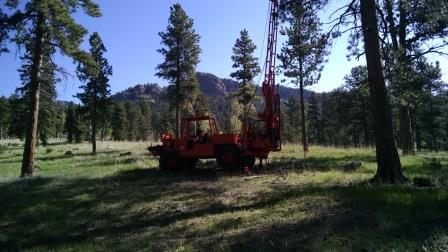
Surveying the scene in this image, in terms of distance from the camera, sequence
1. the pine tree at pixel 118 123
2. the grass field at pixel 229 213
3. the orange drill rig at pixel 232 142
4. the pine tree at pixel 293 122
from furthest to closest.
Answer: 1. the pine tree at pixel 118 123
2. the pine tree at pixel 293 122
3. the orange drill rig at pixel 232 142
4. the grass field at pixel 229 213

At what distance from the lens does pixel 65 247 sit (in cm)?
896

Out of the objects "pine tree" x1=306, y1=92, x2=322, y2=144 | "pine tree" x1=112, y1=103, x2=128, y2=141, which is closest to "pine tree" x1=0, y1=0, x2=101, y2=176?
"pine tree" x1=306, y1=92, x2=322, y2=144

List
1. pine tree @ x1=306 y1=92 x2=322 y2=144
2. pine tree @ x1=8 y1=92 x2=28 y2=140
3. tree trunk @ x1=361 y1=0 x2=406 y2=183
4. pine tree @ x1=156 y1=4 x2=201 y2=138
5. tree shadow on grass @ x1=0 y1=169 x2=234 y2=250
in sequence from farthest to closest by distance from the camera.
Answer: pine tree @ x1=306 y1=92 x2=322 y2=144 < pine tree @ x1=8 y1=92 x2=28 y2=140 < pine tree @ x1=156 y1=4 x2=201 y2=138 < tree trunk @ x1=361 y1=0 x2=406 y2=183 < tree shadow on grass @ x1=0 y1=169 x2=234 y2=250

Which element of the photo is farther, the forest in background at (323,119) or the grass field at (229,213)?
the forest in background at (323,119)

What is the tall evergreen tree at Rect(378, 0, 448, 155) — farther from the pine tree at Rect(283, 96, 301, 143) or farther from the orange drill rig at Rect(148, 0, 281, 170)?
the pine tree at Rect(283, 96, 301, 143)

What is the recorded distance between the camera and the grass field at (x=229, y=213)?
24.2 feet

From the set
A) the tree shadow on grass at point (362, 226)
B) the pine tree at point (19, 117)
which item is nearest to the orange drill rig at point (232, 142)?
the tree shadow on grass at point (362, 226)

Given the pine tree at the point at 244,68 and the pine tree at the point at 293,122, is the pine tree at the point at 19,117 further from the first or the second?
the pine tree at the point at 293,122

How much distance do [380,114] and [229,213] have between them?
507 cm

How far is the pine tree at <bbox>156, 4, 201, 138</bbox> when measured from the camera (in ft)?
130

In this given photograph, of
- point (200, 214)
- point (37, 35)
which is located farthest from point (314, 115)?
point (200, 214)

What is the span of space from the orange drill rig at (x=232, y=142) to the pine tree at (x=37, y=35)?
6178mm

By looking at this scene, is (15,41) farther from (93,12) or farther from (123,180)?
(123,180)

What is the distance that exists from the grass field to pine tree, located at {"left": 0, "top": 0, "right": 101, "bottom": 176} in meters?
3.59
